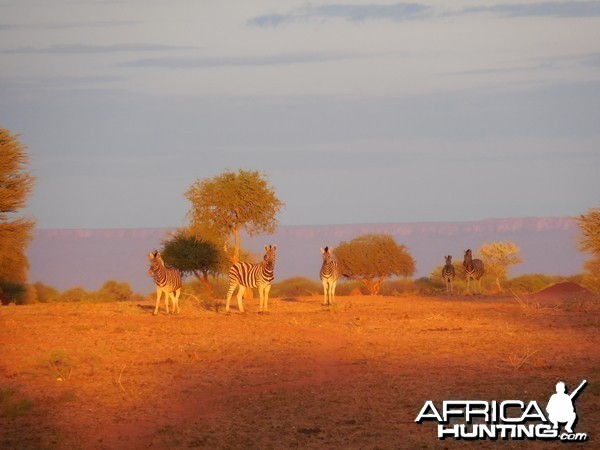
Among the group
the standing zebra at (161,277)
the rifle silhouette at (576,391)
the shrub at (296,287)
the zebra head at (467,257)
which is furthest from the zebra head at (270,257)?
the shrub at (296,287)

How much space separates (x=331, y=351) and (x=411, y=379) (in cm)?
370

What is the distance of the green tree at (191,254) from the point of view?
41.1 metres

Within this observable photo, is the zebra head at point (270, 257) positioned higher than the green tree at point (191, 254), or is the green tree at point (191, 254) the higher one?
the green tree at point (191, 254)

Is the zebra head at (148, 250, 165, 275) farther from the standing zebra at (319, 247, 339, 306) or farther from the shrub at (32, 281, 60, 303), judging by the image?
the shrub at (32, 281, 60, 303)

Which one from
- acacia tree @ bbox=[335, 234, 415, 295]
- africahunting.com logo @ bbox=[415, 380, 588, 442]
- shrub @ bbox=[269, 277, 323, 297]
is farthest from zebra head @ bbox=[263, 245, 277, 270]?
acacia tree @ bbox=[335, 234, 415, 295]

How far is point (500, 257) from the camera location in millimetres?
53312

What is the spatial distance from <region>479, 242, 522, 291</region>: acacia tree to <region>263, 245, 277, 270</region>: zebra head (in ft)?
88.6

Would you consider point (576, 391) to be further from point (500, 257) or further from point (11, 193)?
point (500, 257)

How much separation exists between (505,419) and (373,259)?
114 ft

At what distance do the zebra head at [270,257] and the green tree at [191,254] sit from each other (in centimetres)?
1297

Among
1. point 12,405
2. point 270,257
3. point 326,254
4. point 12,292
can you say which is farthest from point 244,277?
point 12,292

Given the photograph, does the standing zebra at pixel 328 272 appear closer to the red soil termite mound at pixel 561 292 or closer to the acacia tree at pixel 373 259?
the red soil termite mound at pixel 561 292

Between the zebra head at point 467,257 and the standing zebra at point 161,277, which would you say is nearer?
the standing zebra at point 161,277

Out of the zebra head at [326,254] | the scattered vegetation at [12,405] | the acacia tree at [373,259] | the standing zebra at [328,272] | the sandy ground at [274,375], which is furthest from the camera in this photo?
the acacia tree at [373,259]
